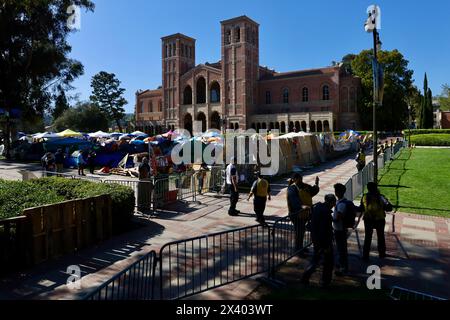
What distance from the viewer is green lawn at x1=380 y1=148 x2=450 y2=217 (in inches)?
388

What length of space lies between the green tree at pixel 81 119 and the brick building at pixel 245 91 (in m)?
13.4

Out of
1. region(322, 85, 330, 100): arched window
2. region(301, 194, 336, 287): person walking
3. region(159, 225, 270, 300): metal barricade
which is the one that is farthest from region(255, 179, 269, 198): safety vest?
region(322, 85, 330, 100): arched window

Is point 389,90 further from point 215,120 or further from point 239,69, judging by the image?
point 215,120

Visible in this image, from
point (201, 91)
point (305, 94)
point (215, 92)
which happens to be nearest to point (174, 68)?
point (201, 91)

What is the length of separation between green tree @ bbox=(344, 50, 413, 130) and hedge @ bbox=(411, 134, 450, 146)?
41.7 ft

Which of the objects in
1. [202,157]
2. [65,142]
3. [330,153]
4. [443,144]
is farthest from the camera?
[443,144]

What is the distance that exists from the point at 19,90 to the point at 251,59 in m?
42.7

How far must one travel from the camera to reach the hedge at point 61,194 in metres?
7.19

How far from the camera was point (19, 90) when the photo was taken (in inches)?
999

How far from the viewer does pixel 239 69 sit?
59.1 m

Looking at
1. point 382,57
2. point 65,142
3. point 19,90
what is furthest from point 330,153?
point 382,57

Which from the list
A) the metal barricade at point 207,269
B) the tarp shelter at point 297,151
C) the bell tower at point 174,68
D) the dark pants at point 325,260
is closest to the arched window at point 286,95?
the bell tower at point 174,68

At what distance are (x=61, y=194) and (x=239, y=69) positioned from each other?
175 ft
